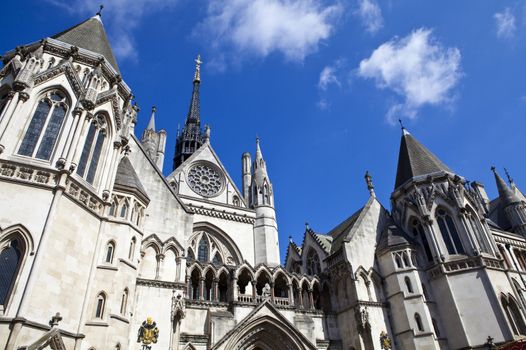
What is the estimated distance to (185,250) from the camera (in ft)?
63.6

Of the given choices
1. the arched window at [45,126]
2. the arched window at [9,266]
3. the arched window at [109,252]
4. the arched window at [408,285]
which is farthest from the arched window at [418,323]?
the arched window at [45,126]

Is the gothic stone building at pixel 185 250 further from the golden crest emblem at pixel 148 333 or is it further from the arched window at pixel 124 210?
the golden crest emblem at pixel 148 333

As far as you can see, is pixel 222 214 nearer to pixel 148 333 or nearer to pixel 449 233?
pixel 148 333

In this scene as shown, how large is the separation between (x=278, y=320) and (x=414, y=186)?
13.4 m

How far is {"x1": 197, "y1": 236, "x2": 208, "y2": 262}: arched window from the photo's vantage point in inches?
1041

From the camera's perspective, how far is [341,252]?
78.2 ft

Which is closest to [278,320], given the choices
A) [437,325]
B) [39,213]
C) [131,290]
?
[131,290]

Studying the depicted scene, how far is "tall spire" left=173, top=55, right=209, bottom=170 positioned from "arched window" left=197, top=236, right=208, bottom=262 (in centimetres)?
2072

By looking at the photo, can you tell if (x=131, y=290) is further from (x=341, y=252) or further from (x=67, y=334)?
(x=341, y=252)

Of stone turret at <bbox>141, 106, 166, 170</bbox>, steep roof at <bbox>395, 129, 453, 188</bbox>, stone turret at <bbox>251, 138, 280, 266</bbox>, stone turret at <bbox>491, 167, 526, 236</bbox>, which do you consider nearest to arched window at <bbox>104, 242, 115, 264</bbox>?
stone turret at <bbox>251, 138, 280, 266</bbox>

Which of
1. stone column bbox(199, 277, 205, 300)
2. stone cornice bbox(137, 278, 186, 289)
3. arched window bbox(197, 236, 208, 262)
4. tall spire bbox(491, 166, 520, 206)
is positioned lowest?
stone cornice bbox(137, 278, 186, 289)

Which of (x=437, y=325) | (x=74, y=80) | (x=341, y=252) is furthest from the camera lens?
(x=341, y=252)

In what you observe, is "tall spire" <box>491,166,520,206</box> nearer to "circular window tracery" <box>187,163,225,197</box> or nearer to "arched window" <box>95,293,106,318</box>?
"circular window tracery" <box>187,163,225,197</box>

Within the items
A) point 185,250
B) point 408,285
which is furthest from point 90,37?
point 408,285
